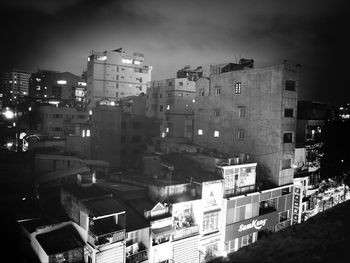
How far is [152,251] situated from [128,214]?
3.60 m

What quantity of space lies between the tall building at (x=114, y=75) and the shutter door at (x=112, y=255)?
62858mm

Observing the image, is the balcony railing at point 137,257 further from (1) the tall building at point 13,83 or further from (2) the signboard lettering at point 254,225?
(1) the tall building at point 13,83

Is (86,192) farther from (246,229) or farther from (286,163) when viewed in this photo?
(286,163)

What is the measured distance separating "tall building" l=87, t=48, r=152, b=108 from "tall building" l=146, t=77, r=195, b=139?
2070 cm

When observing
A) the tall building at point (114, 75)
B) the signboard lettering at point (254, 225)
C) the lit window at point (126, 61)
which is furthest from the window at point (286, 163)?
the lit window at point (126, 61)

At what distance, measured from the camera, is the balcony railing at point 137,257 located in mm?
21516

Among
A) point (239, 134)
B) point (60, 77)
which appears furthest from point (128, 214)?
point (60, 77)

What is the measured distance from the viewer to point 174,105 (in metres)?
61.2

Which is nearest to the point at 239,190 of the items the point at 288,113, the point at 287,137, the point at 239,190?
the point at 239,190

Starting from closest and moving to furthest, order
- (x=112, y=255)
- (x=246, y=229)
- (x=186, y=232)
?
(x=112, y=255)
(x=186, y=232)
(x=246, y=229)

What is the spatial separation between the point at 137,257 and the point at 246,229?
549 inches

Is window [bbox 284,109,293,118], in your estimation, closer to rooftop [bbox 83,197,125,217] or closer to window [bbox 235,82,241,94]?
window [bbox 235,82,241,94]

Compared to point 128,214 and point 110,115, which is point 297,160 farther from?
point 110,115

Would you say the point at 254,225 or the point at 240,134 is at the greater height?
the point at 240,134
